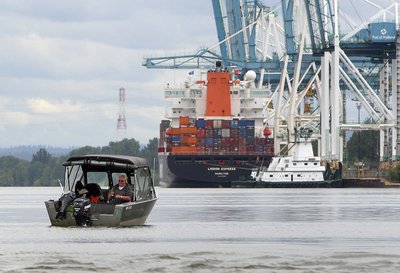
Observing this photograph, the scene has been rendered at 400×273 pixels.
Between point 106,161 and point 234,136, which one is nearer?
point 106,161

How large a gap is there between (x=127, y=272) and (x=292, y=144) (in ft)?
470

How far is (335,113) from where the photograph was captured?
592 feet

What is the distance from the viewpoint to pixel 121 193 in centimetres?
6219

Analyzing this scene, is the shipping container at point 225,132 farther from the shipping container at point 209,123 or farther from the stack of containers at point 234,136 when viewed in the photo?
the shipping container at point 209,123

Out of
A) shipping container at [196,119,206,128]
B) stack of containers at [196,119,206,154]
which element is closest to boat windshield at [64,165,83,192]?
stack of containers at [196,119,206,154]

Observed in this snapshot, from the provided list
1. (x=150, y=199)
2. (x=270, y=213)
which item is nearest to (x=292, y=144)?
(x=270, y=213)

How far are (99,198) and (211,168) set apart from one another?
121m

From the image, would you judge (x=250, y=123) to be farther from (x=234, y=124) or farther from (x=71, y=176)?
(x=71, y=176)

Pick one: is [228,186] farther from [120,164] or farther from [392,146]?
[120,164]

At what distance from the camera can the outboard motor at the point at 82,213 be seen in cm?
6109

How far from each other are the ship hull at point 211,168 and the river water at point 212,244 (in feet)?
331

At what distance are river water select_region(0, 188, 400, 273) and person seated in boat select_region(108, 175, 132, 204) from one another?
1.47 meters

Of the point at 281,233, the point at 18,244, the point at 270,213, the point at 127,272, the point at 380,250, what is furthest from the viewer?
the point at 270,213

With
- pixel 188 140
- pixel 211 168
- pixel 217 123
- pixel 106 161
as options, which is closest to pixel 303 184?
pixel 211 168
